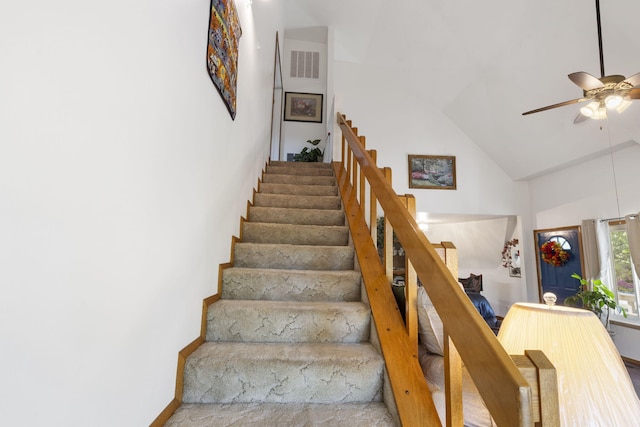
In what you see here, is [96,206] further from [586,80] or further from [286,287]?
[586,80]

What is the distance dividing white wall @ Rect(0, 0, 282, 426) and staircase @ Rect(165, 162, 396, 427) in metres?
0.19

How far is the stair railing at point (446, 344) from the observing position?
509mm

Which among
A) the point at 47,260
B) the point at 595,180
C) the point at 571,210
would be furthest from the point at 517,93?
the point at 47,260

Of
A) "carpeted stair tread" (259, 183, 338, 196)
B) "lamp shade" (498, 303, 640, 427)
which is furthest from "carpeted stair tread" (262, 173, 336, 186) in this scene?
"lamp shade" (498, 303, 640, 427)

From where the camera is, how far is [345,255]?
2074 millimetres

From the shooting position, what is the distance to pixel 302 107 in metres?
6.34

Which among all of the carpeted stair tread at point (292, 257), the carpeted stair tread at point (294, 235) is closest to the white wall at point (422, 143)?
the carpeted stair tread at point (294, 235)

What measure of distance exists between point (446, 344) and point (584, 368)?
12.4 inches

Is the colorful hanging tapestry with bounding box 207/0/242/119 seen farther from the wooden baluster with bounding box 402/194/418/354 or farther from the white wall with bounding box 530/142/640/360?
the white wall with bounding box 530/142/640/360

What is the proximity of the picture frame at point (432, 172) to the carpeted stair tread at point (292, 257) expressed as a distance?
3846 millimetres

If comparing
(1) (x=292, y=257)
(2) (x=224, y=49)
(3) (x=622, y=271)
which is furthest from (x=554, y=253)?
(2) (x=224, y=49)

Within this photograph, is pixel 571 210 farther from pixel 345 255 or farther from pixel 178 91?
pixel 178 91

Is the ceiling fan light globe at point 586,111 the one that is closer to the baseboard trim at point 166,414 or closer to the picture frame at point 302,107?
the baseboard trim at point 166,414

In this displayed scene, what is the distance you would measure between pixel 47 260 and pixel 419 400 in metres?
1.17
